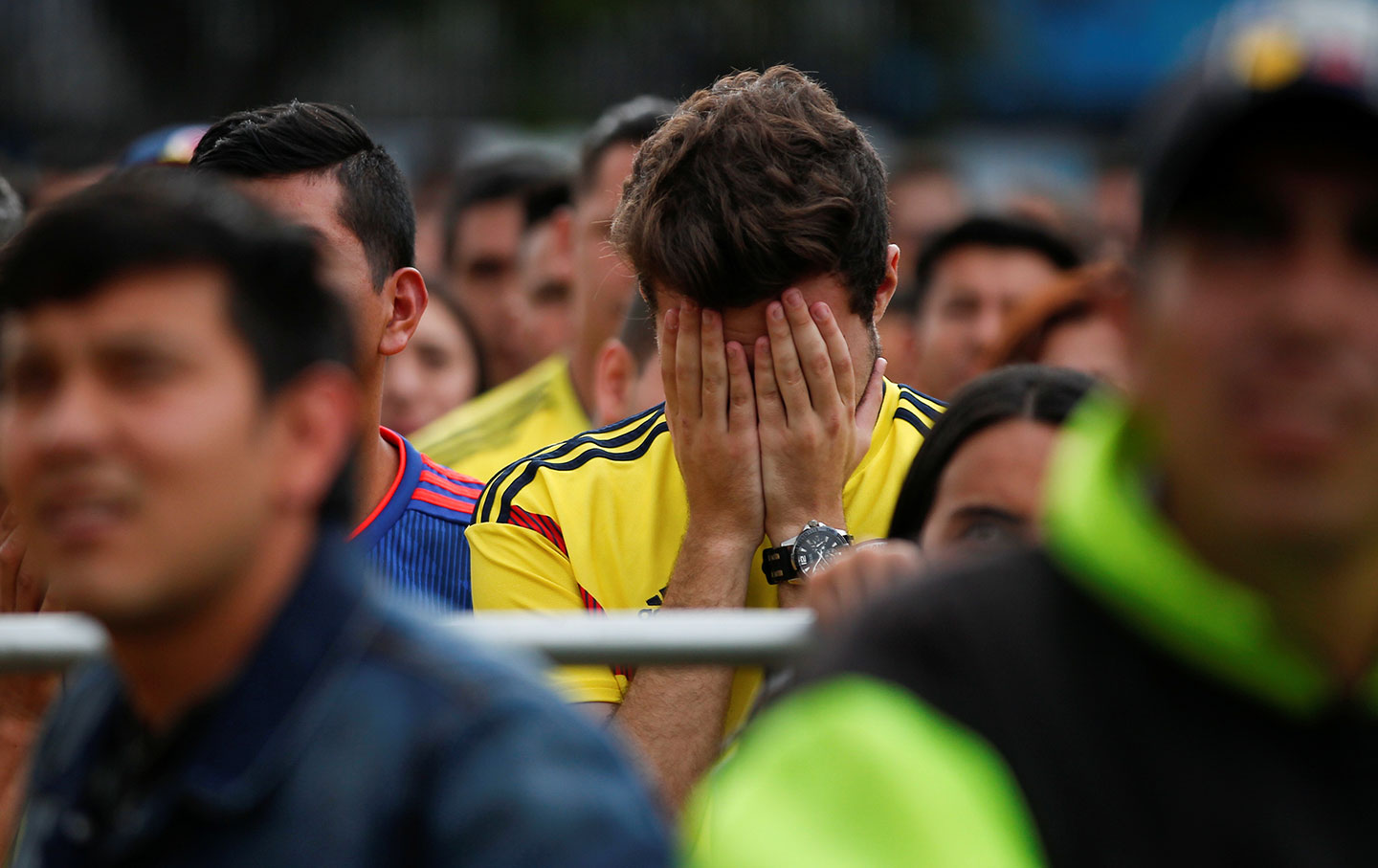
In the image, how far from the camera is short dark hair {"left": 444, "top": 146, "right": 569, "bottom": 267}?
743cm

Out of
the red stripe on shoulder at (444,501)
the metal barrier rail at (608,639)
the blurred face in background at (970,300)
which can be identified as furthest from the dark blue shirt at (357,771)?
the blurred face in background at (970,300)

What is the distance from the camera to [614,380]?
4391 mm

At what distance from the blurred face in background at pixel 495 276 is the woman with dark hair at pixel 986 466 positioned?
4.75m

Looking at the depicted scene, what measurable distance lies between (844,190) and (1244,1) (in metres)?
1.66

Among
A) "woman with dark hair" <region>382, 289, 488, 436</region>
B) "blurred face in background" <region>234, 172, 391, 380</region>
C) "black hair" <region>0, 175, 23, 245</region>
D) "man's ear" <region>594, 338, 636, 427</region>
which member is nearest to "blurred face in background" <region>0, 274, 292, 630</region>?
"blurred face in background" <region>234, 172, 391, 380</region>

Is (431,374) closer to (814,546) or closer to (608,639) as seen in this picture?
(814,546)

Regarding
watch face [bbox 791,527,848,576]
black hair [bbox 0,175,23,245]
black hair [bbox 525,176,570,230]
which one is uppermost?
watch face [bbox 791,527,848,576]

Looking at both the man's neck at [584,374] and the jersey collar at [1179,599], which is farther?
the man's neck at [584,374]

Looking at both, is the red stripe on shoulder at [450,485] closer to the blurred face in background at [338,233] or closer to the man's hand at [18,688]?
the blurred face in background at [338,233]

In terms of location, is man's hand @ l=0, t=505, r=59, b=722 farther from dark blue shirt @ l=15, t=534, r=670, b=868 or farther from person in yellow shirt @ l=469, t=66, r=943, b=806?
dark blue shirt @ l=15, t=534, r=670, b=868

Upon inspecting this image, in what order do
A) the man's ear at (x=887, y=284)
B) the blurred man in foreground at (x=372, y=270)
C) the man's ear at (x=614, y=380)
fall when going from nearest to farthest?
the man's ear at (x=887, y=284) → the blurred man in foreground at (x=372, y=270) → the man's ear at (x=614, y=380)

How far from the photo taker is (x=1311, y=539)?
152cm

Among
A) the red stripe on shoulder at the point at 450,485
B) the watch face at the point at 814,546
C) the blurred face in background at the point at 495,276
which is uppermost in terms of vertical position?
the watch face at the point at 814,546

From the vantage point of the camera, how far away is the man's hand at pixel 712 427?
128 inches
